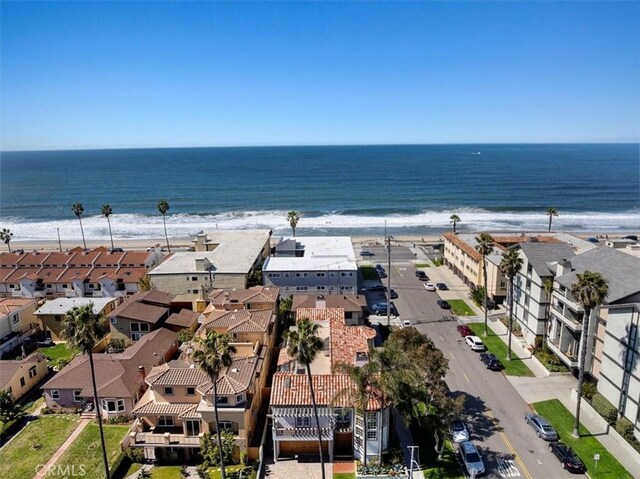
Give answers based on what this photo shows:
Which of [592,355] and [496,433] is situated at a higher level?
[592,355]

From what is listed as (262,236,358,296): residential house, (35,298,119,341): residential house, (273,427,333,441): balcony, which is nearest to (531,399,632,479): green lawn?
(273,427,333,441): balcony

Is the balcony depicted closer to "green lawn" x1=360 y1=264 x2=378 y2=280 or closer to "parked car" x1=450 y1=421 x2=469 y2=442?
"parked car" x1=450 y1=421 x2=469 y2=442

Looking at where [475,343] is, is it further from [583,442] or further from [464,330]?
[583,442]

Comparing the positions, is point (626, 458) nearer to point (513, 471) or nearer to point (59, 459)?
point (513, 471)

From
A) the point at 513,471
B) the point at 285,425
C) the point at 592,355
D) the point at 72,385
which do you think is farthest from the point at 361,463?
the point at 72,385

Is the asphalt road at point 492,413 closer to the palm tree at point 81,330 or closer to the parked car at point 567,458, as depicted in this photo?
the parked car at point 567,458
